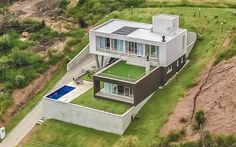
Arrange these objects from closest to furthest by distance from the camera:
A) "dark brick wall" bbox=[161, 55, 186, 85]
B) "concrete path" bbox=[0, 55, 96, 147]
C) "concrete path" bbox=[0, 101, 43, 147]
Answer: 1. "concrete path" bbox=[0, 101, 43, 147]
2. "concrete path" bbox=[0, 55, 96, 147]
3. "dark brick wall" bbox=[161, 55, 186, 85]

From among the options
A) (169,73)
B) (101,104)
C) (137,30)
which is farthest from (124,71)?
(137,30)

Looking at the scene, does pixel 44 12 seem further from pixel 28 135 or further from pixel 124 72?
pixel 28 135

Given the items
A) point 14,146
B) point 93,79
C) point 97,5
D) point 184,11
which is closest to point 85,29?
point 97,5

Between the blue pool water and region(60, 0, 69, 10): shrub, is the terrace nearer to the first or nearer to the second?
the blue pool water

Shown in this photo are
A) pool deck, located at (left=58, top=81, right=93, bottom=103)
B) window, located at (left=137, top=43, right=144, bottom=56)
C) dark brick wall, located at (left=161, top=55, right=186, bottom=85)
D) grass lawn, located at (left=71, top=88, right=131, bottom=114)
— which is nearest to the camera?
grass lawn, located at (left=71, top=88, right=131, bottom=114)

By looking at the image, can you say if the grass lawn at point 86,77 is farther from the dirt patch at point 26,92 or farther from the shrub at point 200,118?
the shrub at point 200,118

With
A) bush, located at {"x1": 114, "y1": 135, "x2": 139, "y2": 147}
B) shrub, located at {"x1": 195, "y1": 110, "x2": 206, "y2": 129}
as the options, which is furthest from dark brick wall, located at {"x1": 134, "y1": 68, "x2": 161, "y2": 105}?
shrub, located at {"x1": 195, "y1": 110, "x2": 206, "y2": 129}

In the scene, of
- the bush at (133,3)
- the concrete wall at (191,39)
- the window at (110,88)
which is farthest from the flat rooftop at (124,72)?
the bush at (133,3)
